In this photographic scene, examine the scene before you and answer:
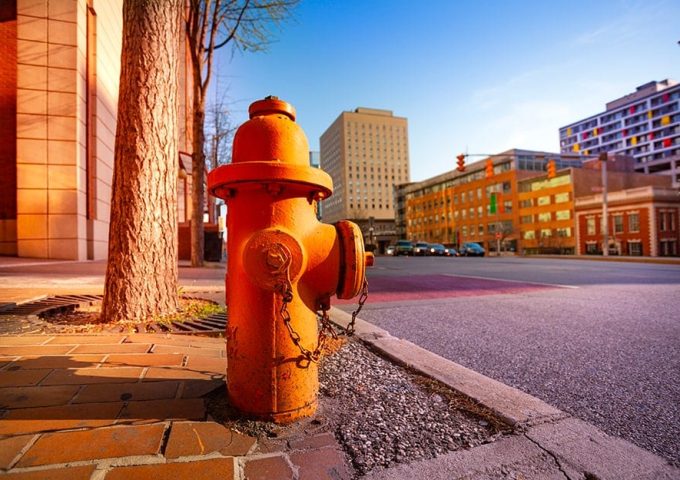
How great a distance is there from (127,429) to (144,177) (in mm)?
2698

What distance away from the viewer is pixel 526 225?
6391 cm

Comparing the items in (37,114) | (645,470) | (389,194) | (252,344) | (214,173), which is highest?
(389,194)

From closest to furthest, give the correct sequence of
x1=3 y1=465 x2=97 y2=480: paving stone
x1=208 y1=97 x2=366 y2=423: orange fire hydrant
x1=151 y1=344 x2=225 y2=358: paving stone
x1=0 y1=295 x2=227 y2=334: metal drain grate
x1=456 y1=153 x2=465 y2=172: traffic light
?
x1=3 y1=465 x2=97 y2=480: paving stone → x1=208 y1=97 x2=366 y2=423: orange fire hydrant → x1=151 y1=344 x2=225 y2=358: paving stone → x1=0 y1=295 x2=227 y2=334: metal drain grate → x1=456 y1=153 x2=465 y2=172: traffic light

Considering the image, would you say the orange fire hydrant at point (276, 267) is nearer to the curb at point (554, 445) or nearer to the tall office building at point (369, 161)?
the curb at point (554, 445)

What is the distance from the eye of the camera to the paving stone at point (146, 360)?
227 cm

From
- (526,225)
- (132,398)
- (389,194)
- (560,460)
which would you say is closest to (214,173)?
(132,398)

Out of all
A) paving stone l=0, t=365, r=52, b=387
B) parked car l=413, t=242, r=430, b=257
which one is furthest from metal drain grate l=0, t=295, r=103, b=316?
parked car l=413, t=242, r=430, b=257

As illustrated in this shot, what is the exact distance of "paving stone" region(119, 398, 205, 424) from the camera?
1.61 meters

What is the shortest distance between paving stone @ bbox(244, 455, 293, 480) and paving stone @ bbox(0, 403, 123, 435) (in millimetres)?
672

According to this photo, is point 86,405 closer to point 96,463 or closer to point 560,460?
point 96,463

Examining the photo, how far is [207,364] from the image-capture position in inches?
91.7

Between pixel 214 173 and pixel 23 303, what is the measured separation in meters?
3.97

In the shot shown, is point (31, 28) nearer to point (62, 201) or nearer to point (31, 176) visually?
point (31, 176)

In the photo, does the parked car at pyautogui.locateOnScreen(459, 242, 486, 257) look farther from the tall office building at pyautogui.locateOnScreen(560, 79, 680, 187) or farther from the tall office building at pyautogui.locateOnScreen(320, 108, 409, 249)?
the tall office building at pyautogui.locateOnScreen(320, 108, 409, 249)
